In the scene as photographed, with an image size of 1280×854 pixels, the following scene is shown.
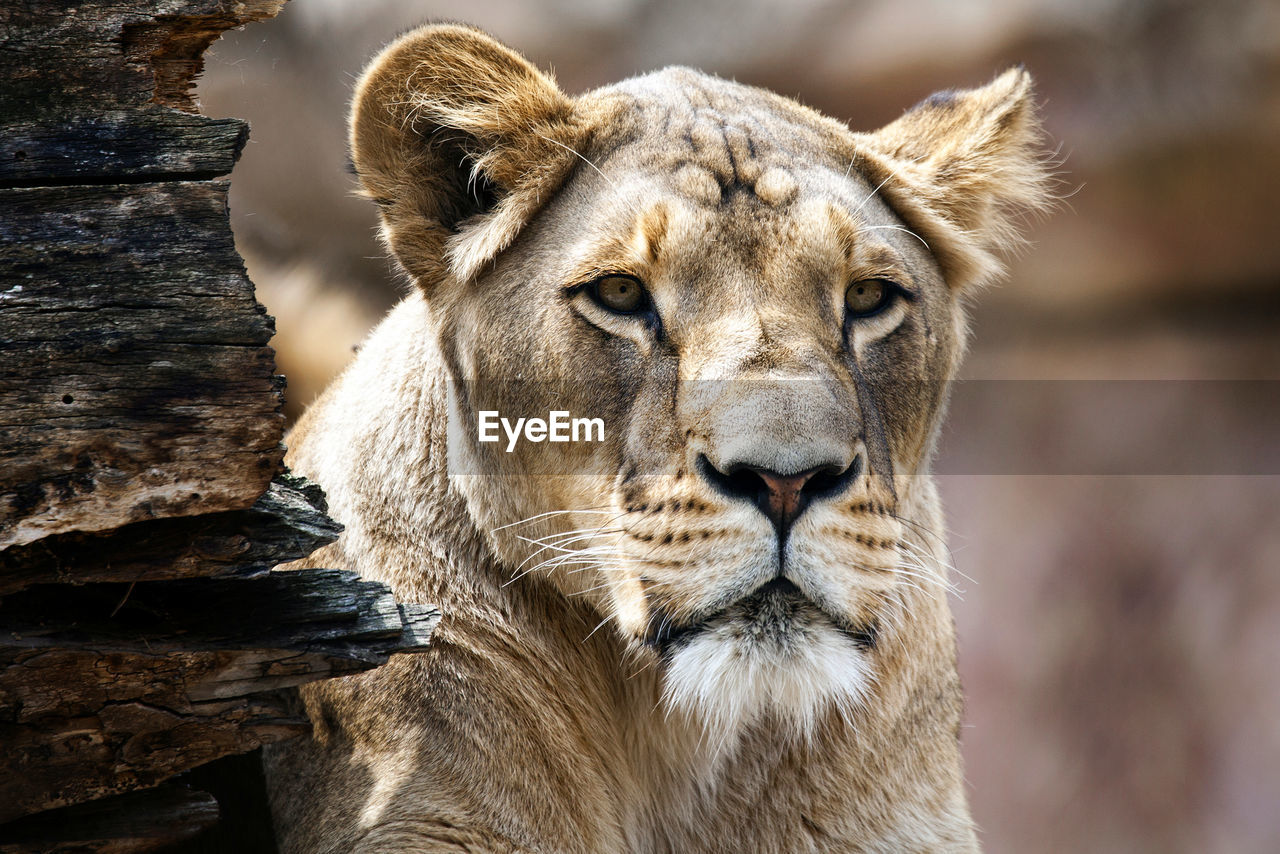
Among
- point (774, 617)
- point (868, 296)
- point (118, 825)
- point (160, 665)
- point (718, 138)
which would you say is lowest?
point (118, 825)

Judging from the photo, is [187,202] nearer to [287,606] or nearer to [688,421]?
[287,606]

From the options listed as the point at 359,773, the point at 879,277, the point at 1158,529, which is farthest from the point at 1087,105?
the point at 359,773

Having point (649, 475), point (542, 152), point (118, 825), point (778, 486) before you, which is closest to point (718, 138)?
point (542, 152)

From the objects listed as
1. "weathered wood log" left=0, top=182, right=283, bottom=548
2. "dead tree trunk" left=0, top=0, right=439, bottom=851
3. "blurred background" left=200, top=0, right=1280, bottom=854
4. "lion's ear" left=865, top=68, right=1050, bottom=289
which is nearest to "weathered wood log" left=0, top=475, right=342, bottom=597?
"dead tree trunk" left=0, top=0, right=439, bottom=851

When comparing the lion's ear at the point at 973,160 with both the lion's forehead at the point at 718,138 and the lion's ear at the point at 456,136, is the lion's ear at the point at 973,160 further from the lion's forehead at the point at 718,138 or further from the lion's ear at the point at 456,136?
the lion's ear at the point at 456,136

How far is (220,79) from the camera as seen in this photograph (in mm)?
6801

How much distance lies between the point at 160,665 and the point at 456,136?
1.35 m

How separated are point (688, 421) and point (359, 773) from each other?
1136mm

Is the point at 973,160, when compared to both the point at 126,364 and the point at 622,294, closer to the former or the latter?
the point at 622,294

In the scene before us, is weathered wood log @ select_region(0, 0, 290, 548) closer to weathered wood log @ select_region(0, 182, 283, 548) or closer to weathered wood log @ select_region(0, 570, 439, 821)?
weathered wood log @ select_region(0, 182, 283, 548)

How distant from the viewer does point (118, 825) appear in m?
2.36

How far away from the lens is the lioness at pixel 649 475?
2.32 m

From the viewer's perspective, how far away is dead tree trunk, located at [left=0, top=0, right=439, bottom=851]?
81.8 inches

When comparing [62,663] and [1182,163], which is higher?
[1182,163]
